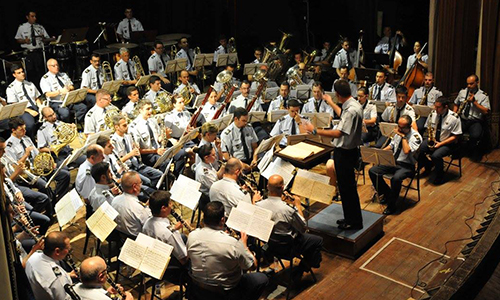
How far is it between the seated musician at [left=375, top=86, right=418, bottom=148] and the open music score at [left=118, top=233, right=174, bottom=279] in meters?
5.27

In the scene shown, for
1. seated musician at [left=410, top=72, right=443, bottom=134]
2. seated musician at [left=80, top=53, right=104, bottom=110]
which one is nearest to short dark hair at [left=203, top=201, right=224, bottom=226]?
seated musician at [left=410, top=72, right=443, bottom=134]

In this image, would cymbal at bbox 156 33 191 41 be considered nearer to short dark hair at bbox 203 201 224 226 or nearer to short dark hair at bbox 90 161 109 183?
short dark hair at bbox 90 161 109 183

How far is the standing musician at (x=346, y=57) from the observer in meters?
13.6

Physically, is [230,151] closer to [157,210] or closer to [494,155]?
[157,210]

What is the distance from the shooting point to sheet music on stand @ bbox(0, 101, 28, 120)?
332 inches

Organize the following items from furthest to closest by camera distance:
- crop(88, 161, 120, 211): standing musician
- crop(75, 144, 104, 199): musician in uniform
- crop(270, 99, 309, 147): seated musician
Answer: crop(270, 99, 309, 147): seated musician, crop(75, 144, 104, 199): musician in uniform, crop(88, 161, 120, 211): standing musician

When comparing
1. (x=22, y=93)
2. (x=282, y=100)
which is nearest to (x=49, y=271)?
(x=282, y=100)

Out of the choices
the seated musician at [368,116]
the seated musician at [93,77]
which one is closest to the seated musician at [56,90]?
the seated musician at [93,77]

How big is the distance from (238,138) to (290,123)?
3.31ft

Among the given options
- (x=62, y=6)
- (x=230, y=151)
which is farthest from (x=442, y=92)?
(x=62, y=6)

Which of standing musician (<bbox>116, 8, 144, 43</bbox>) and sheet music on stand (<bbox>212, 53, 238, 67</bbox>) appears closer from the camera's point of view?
sheet music on stand (<bbox>212, 53, 238, 67</bbox>)

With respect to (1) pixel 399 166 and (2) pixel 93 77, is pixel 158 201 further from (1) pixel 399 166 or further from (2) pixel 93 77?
(2) pixel 93 77

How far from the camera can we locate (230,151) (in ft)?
27.1

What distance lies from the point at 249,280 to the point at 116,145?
3433mm
